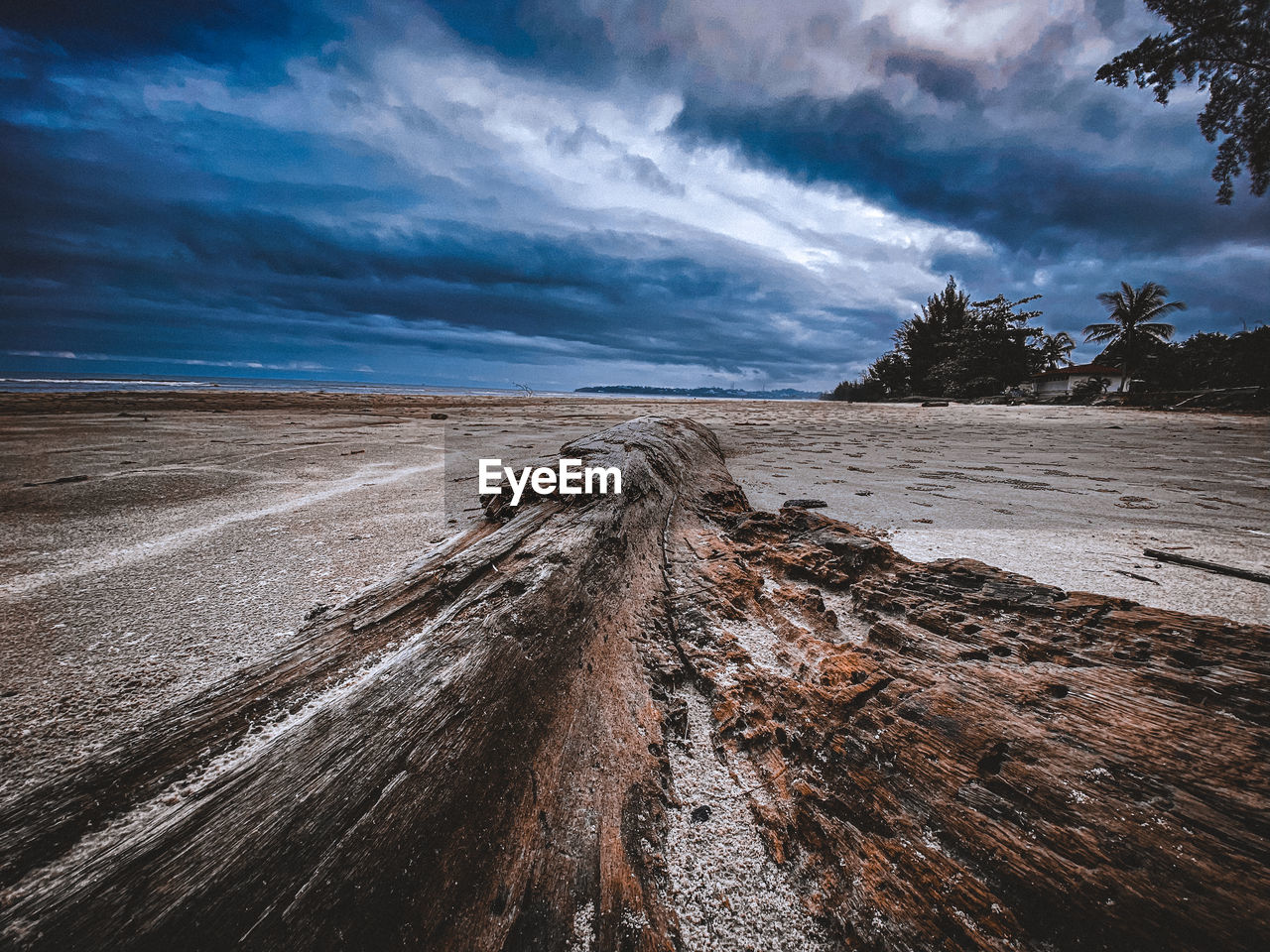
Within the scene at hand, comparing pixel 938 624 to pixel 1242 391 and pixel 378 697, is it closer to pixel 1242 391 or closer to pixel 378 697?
pixel 378 697

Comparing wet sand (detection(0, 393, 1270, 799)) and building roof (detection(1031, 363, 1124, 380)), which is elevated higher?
building roof (detection(1031, 363, 1124, 380))

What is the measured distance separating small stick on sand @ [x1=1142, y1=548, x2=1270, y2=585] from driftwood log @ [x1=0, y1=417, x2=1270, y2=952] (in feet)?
4.11

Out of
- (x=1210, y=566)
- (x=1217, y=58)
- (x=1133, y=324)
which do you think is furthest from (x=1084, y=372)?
(x=1210, y=566)

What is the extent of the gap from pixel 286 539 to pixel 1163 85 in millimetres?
15690

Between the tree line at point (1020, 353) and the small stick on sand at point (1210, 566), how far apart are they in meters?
26.1

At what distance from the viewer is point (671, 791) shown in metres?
1.02

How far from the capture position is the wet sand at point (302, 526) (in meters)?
1.43

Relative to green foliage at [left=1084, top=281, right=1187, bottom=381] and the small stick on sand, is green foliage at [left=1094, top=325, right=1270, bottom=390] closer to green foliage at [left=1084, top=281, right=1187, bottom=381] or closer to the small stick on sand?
green foliage at [left=1084, top=281, right=1187, bottom=381]

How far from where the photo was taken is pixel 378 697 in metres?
0.98

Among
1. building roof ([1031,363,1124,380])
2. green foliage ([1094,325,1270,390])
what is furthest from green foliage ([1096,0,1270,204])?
building roof ([1031,363,1124,380])

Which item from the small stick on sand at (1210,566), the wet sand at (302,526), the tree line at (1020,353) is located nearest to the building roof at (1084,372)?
the tree line at (1020,353)

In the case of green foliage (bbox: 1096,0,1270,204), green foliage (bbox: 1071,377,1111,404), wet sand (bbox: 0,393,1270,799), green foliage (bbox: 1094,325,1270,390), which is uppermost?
green foliage (bbox: 1096,0,1270,204)

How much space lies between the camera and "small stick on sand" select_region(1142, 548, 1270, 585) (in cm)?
184

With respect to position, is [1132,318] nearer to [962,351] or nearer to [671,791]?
[962,351]
